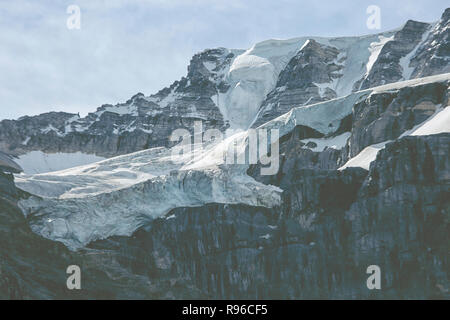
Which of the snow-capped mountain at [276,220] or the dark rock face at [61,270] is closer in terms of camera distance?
the snow-capped mountain at [276,220]

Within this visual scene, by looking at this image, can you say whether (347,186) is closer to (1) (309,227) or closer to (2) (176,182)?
(1) (309,227)

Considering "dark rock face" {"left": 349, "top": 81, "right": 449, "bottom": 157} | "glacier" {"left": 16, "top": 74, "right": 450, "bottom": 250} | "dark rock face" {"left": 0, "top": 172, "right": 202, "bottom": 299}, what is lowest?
"dark rock face" {"left": 0, "top": 172, "right": 202, "bottom": 299}

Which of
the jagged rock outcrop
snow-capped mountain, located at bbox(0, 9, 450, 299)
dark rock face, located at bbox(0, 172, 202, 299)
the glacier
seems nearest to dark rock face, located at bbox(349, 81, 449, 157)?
snow-capped mountain, located at bbox(0, 9, 450, 299)

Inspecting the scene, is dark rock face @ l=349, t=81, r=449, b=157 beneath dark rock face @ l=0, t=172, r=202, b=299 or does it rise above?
above

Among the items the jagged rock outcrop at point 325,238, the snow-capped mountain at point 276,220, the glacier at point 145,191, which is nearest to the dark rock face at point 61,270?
the snow-capped mountain at point 276,220

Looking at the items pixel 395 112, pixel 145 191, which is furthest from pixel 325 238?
pixel 145 191

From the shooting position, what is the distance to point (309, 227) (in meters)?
142

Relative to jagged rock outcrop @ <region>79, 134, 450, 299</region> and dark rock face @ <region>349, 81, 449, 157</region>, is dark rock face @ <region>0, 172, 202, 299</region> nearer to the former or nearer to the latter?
jagged rock outcrop @ <region>79, 134, 450, 299</region>

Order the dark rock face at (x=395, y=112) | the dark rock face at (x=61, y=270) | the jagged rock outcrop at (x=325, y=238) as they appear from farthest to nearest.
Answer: the dark rock face at (x=395, y=112) < the dark rock face at (x=61, y=270) < the jagged rock outcrop at (x=325, y=238)

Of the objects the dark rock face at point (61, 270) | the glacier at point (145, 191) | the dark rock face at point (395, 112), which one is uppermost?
the dark rock face at point (395, 112)

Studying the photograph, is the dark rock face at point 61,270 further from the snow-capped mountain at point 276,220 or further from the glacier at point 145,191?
the glacier at point 145,191
